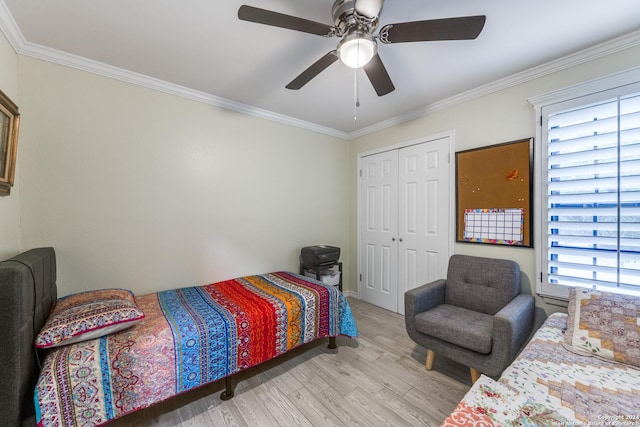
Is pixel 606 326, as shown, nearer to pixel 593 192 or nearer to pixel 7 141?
pixel 593 192

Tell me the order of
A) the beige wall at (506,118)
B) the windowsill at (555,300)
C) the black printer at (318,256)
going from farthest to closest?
Result: the black printer at (318,256), the windowsill at (555,300), the beige wall at (506,118)

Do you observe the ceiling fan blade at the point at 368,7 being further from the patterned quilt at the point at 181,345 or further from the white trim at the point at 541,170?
the patterned quilt at the point at 181,345

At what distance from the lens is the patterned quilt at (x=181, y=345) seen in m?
1.26

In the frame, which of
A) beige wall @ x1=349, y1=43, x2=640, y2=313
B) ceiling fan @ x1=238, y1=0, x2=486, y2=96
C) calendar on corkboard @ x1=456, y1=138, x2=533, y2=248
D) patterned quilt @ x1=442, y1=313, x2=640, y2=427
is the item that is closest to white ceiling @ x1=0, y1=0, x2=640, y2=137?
beige wall @ x1=349, y1=43, x2=640, y2=313

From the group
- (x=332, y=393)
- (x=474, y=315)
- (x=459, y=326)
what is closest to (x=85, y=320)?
(x=332, y=393)

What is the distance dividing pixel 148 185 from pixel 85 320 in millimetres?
1289

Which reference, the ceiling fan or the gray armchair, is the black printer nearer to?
the gray armchair

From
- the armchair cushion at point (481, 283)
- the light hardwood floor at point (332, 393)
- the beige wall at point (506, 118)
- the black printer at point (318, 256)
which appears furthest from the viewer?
the black printer at point (318, 256)

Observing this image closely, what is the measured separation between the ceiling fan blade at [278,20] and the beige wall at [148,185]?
5.36 feet

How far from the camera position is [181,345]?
156 cm

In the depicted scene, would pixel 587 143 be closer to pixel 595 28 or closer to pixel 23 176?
pixel 595 28

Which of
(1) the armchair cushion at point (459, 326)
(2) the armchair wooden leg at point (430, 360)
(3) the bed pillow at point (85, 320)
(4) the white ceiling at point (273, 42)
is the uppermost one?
(4) the white ceiling at point (273, 42)

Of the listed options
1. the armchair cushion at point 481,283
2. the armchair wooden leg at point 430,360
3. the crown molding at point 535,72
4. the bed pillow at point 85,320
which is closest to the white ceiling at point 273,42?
the crown molding at point 535,72

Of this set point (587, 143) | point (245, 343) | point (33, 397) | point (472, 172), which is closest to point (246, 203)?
point (245, 343)
